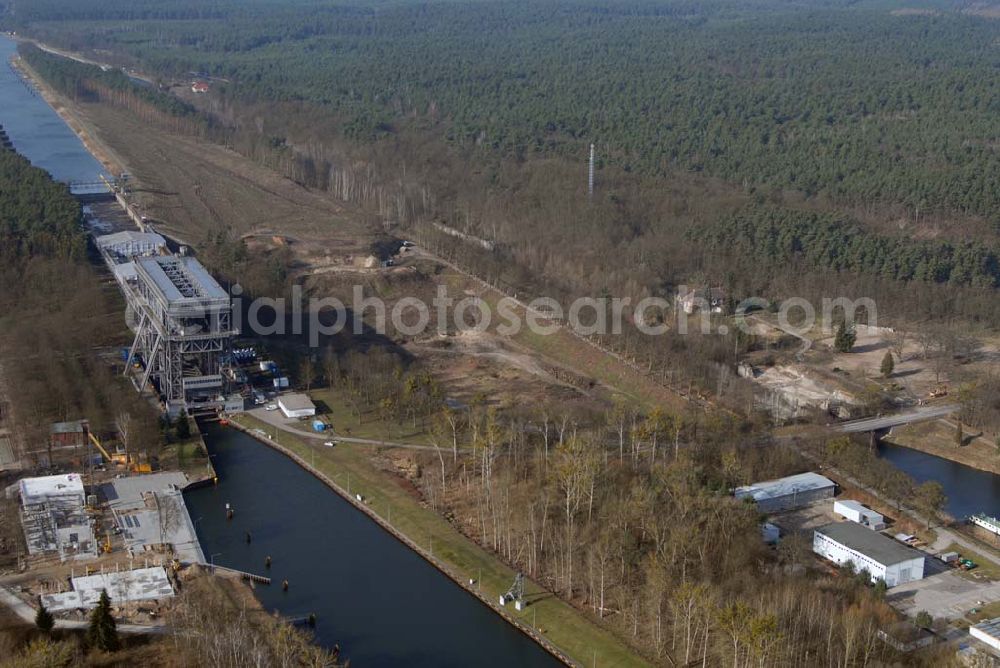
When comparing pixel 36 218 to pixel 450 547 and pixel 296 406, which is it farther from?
pixel 450 547

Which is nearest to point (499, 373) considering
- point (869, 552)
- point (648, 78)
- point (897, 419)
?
point (897, 419)

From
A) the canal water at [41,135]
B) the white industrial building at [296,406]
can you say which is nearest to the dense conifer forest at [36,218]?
the canal water at [41,135]

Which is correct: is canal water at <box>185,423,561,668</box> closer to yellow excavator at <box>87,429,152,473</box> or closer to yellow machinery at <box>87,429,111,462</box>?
yellow excavator at <box>87,429,152,473</box>

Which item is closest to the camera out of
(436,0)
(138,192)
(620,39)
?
(138,192)

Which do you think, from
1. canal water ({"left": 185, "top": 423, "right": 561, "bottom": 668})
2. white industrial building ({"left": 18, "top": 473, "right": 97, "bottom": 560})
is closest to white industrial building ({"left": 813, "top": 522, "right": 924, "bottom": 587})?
canal water ({"left": 185, "top": 423, "right": 561, "bottom": 668})

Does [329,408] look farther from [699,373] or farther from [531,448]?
[699,373]

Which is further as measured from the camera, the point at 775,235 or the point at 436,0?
the point at 436,0

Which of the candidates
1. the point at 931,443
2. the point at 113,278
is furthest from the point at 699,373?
the point at 113,278
